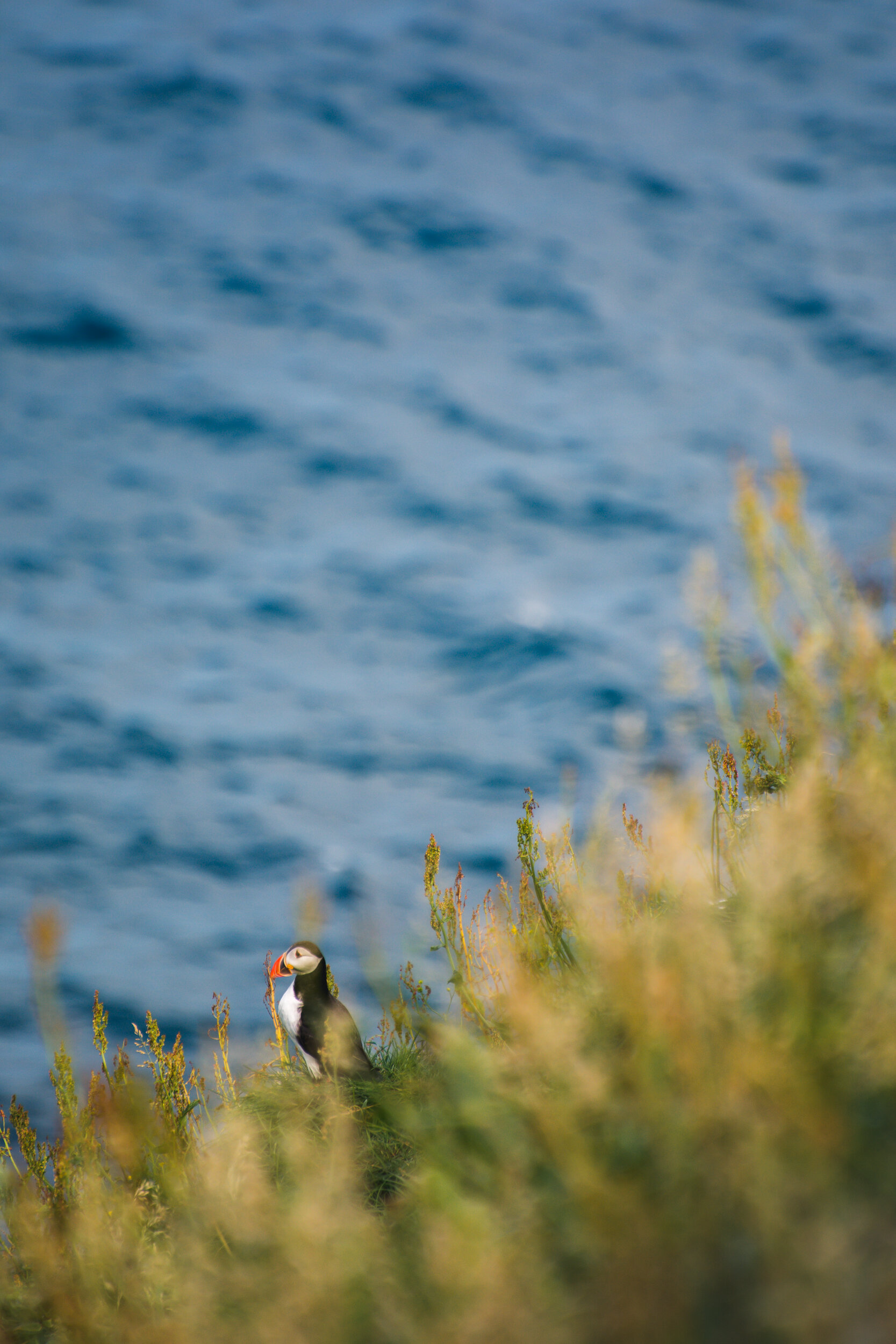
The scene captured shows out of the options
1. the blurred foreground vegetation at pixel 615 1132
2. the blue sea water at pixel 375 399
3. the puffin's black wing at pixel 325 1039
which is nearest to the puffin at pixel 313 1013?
the puffin's black wing at pixel 325 1039

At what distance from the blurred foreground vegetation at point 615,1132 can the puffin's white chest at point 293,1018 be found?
29 cm

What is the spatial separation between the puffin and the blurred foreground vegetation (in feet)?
0.74

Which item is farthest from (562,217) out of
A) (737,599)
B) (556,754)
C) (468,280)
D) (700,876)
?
(700,876)

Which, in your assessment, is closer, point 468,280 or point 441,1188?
point 441,1188

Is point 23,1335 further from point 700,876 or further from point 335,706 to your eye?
point 335,706

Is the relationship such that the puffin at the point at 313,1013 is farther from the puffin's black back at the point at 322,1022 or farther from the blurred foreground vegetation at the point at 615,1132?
the blurred foreground vegetation at the point at 615,1132

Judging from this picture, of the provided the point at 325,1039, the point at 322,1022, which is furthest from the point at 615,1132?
the point at 322,1022

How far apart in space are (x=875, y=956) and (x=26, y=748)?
15.1 metres

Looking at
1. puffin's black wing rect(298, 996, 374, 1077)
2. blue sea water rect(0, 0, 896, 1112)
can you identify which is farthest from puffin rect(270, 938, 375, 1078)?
blue sea water rect(0, 0, 896, 1112)

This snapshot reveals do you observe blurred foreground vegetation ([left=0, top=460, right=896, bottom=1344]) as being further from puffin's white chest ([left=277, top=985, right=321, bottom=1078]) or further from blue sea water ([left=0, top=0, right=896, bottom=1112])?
blue sea water ([left=0, top=0, right=896, bottom=1112])

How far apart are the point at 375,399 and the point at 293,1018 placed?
1817 cm

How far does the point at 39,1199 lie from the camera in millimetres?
2754

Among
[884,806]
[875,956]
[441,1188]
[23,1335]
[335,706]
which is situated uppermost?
[884,806]

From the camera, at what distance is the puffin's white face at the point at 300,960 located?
3.29m
